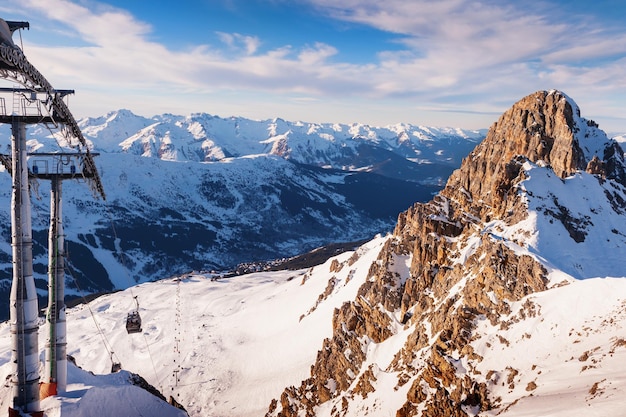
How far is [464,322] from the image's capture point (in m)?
45.5

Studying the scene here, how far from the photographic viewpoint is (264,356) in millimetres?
80812

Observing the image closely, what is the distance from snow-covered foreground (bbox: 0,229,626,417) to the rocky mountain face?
0.67 meters

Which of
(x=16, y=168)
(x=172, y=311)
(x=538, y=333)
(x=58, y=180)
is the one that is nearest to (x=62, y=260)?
(x=58, y=180)

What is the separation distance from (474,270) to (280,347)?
141 feet

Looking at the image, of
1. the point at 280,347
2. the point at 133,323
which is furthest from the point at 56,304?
the point at 280,347

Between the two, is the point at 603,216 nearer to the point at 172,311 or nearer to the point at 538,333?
the point at 538,333

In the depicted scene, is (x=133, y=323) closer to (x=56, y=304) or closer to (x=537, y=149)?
(x=56, y=304)

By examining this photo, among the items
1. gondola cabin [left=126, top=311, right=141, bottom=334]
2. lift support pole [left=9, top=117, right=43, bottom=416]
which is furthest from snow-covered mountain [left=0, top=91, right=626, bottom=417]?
gondola cabin [left=126, top=311, right=141, bottom=334]

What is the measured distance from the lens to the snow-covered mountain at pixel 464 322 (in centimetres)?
3341

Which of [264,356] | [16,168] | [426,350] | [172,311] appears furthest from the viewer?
[172,311]

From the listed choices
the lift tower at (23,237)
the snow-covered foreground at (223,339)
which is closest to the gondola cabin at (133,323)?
the snow-covered foreground at (223,339)

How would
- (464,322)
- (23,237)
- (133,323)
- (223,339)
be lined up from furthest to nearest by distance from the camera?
(223,339) < (133,323) < (464,322) < (23,237)

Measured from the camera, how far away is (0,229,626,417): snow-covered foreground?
85.7ft

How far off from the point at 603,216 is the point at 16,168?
210ft
